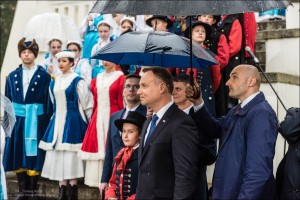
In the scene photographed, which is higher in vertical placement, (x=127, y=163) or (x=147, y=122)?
(x=147, y=122)

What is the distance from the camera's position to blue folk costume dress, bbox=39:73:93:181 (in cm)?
903

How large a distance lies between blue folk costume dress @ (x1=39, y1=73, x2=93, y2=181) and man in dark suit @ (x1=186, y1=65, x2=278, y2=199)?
359 cm

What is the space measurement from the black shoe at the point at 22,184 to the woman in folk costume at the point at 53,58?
1.71 m

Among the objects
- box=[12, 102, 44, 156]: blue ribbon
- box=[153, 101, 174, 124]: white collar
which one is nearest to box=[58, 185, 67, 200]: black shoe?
box=[12, 102, 44, 156]: blue ribbon

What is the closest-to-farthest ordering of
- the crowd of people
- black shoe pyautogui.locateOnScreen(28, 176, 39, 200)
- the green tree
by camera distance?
the crowd of people
black shoe pyautogui.locateOnScreen(28, 176, 39, 200)
the green tree

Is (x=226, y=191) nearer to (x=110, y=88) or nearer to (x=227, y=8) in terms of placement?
(x=227, y=8)

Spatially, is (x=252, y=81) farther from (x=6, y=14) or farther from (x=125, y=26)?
(x=6, y=14)

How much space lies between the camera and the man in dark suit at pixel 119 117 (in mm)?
7141

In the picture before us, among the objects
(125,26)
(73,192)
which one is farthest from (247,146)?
(125,26)

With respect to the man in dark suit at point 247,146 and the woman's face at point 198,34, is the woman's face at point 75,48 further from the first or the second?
the man in dark suit at point 247,146

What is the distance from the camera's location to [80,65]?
10.2 metres

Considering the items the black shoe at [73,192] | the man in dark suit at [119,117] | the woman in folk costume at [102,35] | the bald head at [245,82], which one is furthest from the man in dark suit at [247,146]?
the woman in folk costume at [102,35]

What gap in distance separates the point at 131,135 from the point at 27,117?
3.14m

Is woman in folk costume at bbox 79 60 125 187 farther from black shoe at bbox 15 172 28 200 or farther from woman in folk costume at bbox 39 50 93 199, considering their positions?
black shoe at bbox 15 172 28 200
